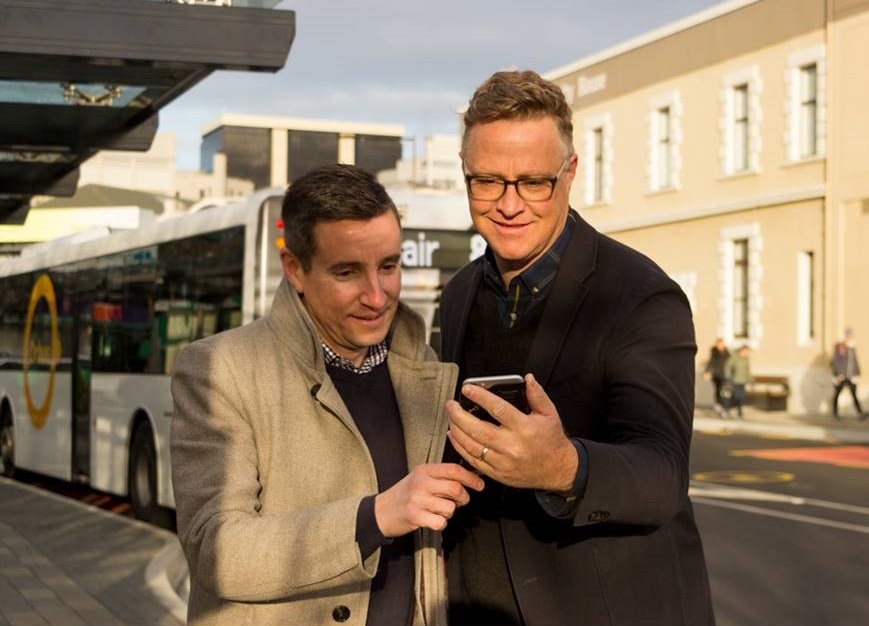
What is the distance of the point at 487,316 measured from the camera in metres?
3.53

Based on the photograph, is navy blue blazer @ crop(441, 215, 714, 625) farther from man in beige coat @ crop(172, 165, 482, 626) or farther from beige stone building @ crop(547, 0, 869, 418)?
beige stone building @ crop(547, 0, 869, 418)

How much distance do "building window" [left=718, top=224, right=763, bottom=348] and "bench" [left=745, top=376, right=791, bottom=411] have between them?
1015 millimetres

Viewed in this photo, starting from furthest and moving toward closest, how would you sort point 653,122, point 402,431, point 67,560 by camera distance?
point 653,122 → point 67,560 → point 402,431

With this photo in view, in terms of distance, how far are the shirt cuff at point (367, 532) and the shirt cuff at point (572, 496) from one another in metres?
0.32

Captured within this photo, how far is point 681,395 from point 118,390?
554 inches

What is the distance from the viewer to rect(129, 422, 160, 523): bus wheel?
15.3m

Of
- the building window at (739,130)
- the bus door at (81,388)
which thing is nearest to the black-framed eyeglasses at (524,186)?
the bus door at (81,388)

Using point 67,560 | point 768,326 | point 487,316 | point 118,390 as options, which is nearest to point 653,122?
point 768,326

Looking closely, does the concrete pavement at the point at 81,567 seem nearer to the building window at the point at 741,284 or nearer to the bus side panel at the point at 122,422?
the bus side panel at the point at 122,422

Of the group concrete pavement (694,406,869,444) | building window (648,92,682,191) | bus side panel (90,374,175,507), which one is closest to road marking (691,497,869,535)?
bus side panel (90,374,175,507)

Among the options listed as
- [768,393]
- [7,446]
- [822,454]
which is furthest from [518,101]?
[768,393]

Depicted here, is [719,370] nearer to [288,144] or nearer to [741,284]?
[741,284]

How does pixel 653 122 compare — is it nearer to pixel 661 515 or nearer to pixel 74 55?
pixel 74 55

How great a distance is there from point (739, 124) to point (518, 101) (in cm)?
3767
